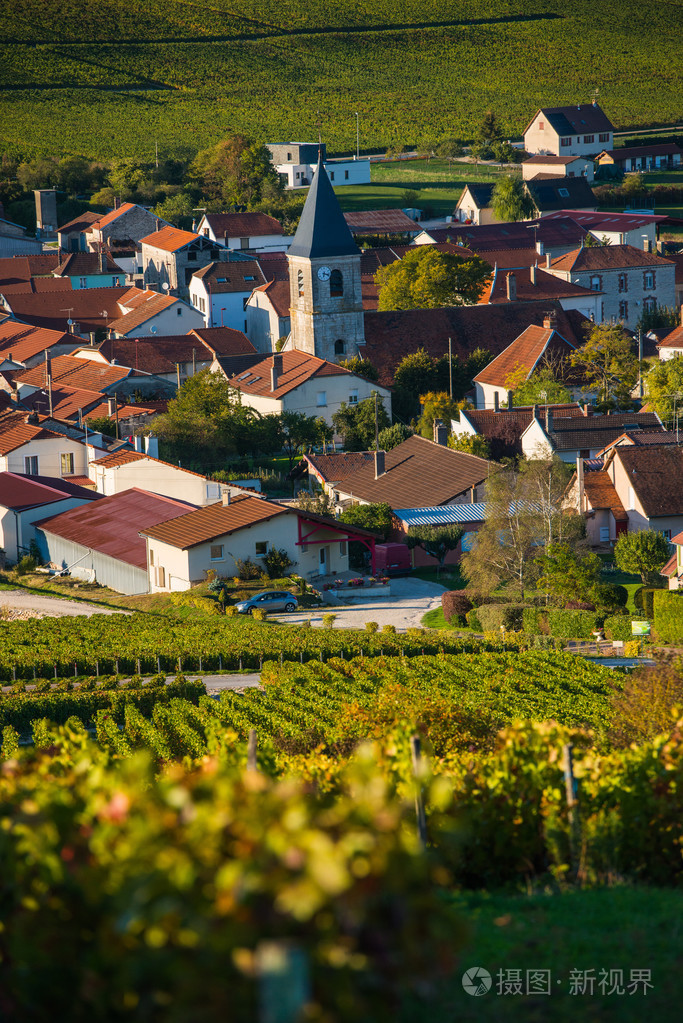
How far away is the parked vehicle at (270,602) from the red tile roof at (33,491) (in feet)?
41.3

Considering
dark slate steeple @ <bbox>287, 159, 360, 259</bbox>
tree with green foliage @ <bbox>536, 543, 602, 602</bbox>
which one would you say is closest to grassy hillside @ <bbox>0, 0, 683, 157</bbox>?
dark slate steeple @ <bbox>287, 159, 360, 259</bbox>

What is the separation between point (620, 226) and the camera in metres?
109

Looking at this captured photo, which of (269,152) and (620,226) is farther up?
(269,152)

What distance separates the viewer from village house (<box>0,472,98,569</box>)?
165 feet

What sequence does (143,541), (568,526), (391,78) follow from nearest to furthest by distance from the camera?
(568,526) < (143,541) < (391,78)

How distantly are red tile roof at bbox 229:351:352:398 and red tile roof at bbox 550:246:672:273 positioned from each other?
28295 millimetres

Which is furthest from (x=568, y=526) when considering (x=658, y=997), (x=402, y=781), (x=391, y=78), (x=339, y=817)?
(x=391, y=78)

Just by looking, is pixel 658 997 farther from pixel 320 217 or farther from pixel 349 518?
pixel 320 217

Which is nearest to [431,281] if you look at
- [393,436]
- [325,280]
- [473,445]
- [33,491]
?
[325,280]

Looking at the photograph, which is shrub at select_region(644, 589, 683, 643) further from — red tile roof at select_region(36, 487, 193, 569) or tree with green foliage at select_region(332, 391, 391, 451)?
tree with green foliage at select_region(332, 391, 391, 451)

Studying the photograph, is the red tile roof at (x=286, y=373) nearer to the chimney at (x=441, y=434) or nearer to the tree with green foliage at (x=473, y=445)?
the chimney at (x=441, y=434)

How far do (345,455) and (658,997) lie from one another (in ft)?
163

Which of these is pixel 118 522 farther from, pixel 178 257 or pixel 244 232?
pixel 244 232

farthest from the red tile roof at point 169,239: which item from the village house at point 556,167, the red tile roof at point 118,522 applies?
the village house at point 556,167
